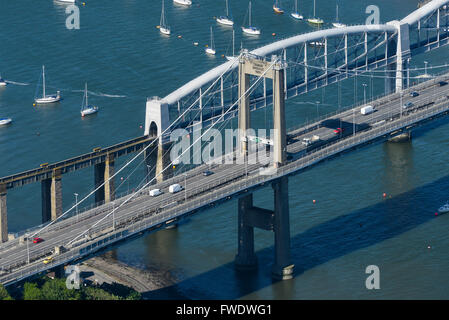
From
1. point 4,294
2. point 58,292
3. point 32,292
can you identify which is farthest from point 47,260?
Answer: point 4,294

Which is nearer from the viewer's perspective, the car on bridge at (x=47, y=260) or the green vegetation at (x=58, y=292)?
the green vegetation at (x=58, y=292)

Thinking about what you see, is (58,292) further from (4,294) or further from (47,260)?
(4,294)

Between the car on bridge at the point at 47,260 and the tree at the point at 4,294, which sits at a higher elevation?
the car on bridge at the point at 47,260

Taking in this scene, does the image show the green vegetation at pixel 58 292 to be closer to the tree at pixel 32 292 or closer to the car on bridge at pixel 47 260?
the tree at pixel 32 292

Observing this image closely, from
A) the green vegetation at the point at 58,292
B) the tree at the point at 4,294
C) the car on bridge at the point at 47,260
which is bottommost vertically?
the green vegetation at the point at 58,292

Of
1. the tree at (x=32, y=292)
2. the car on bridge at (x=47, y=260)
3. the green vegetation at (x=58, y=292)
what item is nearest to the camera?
the tree at (x=32, y=292)

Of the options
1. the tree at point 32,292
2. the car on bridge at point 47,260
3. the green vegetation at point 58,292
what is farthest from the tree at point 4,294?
the car on bridge at point 47,260

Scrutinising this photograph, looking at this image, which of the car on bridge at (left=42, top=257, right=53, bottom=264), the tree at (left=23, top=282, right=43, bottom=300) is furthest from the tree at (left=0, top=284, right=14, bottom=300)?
the car on bridge at (left=42, top=257, right=53, bottom=264)

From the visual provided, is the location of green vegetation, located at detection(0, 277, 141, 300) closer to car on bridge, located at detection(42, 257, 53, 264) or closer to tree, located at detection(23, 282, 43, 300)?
tree, located at detection(23, 282, 43, 300)
